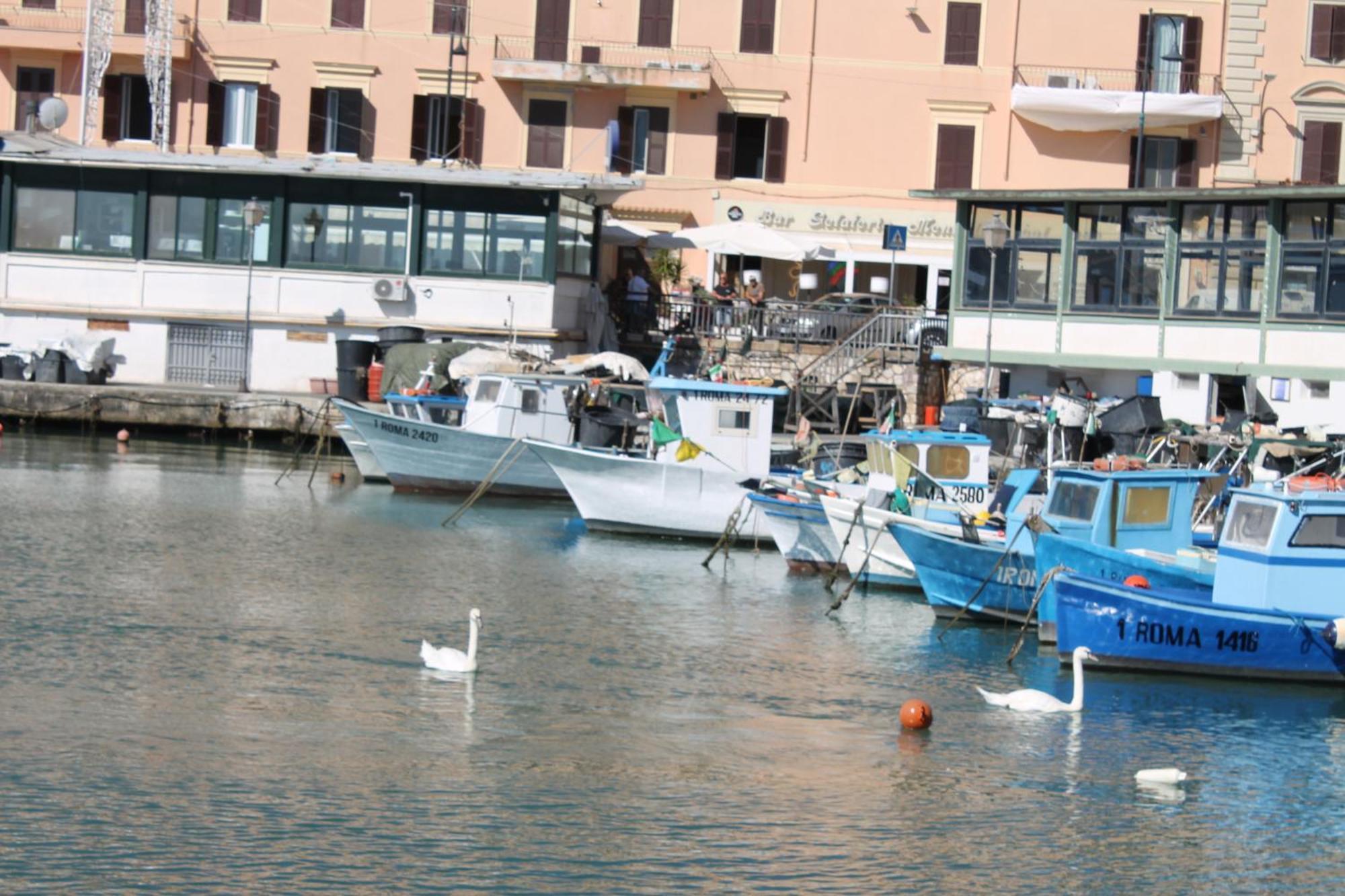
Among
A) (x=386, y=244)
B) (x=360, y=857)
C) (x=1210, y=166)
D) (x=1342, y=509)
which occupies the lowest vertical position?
(x=360, y=857)

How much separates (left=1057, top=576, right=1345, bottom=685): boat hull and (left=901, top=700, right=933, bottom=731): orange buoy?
3.14m

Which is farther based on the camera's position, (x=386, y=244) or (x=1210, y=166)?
(x=1210, y=166)

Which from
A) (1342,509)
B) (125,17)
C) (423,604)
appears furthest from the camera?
(125,17)

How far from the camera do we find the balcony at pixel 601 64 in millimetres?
52531

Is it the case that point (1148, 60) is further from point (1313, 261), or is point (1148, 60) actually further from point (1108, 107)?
point (1313, 261)

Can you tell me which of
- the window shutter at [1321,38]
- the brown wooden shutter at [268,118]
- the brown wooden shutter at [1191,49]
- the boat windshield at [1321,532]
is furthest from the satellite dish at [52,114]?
the boat windshield at [1321,532]

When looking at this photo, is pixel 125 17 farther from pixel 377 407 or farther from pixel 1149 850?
pixel 1149 850

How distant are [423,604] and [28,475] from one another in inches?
528

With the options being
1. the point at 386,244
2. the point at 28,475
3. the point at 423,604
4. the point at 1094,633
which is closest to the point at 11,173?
the point at 386,244

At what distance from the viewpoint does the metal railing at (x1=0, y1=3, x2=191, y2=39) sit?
53.0 metres

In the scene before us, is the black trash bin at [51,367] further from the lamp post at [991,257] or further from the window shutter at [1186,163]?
the window shutter at [1186,163]

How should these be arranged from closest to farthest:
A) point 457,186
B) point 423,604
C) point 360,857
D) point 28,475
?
point 360,857 < point 423,604 < point 28,475 < point 457,186

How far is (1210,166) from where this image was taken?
53.6 metres

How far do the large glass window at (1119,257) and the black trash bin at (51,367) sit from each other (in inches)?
892
